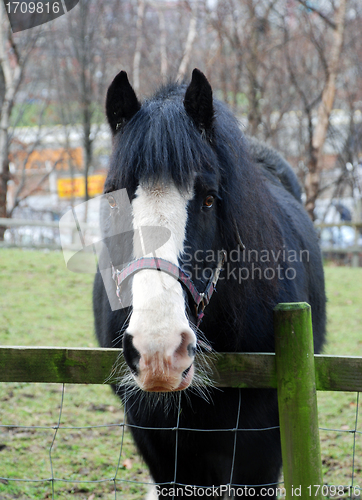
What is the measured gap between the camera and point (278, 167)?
4.36m

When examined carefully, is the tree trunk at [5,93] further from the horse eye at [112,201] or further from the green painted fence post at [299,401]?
the green painted fence post at [299,401]

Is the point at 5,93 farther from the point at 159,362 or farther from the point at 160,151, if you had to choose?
the point at 159,362

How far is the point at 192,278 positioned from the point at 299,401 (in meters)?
0.65

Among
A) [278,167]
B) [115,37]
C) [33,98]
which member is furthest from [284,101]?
[278,167]

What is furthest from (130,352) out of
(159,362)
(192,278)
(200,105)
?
(200,105)

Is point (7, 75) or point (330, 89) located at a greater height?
point (7, 75)

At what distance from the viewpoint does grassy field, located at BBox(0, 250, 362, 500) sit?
3.39 m

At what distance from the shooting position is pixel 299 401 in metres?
1.78

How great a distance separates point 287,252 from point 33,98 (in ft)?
43.8

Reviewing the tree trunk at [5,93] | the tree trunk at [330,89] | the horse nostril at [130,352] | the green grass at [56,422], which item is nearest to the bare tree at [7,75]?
the tree trunk at [5,93]

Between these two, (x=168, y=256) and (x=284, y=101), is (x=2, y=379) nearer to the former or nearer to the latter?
(x=168, y=256)

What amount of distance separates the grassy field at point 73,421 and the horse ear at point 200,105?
1616 mm

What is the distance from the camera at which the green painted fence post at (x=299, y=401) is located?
5.77 ft

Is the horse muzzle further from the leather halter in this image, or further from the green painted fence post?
the green painted fence post
